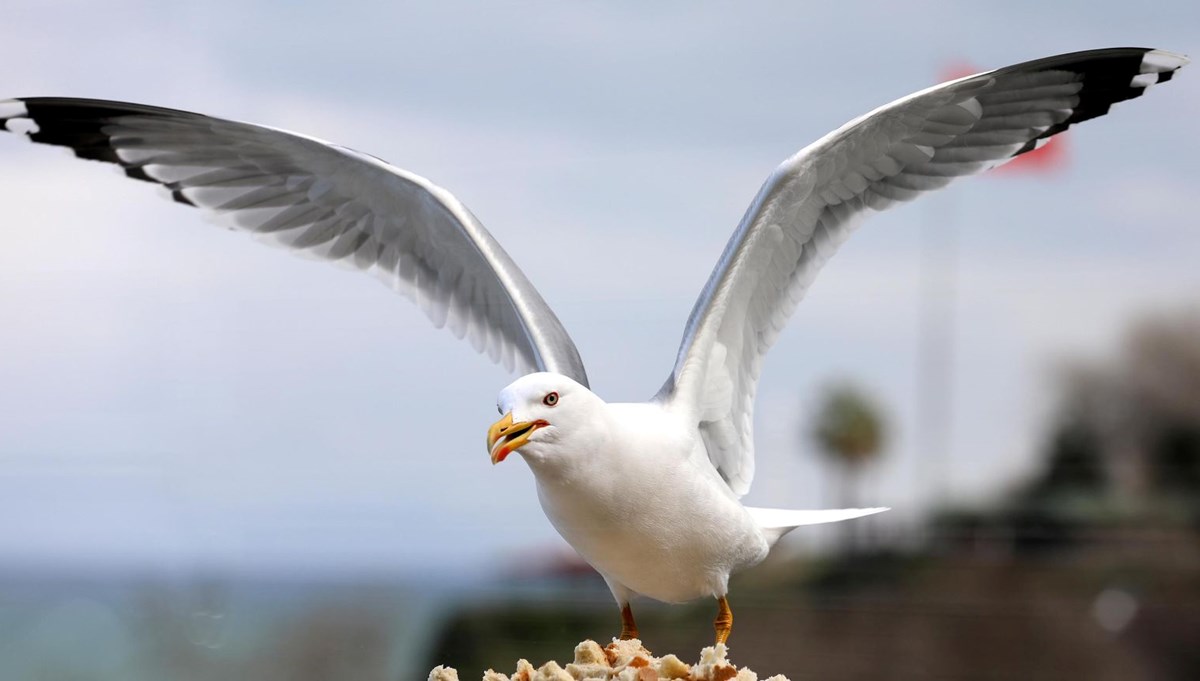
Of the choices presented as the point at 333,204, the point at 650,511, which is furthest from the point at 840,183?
the point at 333,204

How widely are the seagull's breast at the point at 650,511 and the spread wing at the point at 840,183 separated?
0.11m

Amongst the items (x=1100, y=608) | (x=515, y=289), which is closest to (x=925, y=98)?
(x=515, y=289)

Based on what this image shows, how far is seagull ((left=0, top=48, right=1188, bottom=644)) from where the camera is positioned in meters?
1.46

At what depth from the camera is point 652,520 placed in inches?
57.2

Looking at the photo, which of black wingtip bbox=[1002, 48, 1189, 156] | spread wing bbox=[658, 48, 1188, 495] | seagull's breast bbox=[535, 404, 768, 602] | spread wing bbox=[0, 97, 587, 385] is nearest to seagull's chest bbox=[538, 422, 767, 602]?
seagull's breast bbox=[535, 404, 768, 602]

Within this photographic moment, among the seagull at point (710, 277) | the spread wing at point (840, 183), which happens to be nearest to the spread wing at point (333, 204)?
the seagull at point (710, 277)

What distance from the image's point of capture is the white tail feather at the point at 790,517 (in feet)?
5.35

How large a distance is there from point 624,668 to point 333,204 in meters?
0.80

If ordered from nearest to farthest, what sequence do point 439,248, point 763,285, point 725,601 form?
point 725,601 < point 763,285 < point 439,248

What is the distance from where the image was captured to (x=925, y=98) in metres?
1.58

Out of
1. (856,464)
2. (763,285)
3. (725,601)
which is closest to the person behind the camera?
(725,601)

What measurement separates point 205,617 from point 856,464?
171 inches

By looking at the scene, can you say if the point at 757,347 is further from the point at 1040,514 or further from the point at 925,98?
the point at 1040,514

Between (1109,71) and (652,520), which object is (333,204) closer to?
(652,520)
